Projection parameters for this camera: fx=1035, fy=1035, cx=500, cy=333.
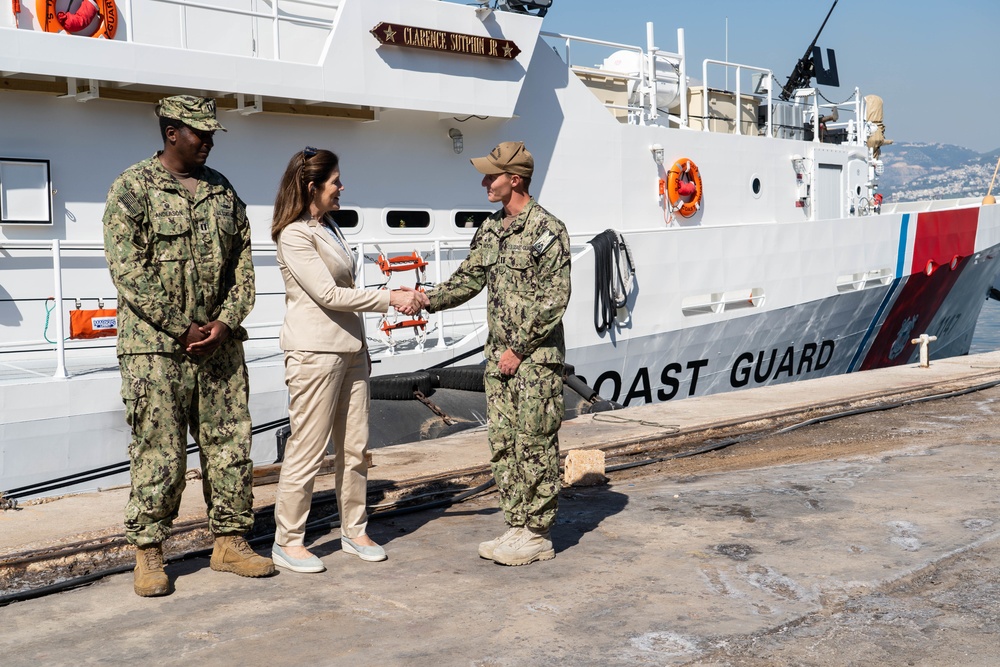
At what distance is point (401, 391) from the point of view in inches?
296

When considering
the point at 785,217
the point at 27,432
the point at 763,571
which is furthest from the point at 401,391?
the point at 785,217

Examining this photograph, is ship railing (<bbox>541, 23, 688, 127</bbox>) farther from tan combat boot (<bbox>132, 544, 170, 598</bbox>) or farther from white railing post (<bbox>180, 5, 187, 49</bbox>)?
tan combat boot (<bbox>132, 544, 170, 598</bbox>)

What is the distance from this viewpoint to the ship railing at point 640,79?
1162 centimetres

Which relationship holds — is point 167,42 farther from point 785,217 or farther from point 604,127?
point 785,217

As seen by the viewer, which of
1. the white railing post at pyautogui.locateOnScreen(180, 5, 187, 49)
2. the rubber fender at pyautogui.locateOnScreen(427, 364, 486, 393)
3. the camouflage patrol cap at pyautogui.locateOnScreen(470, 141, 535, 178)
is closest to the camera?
the camouflage patrol cap at pyautogui.locateOnScreen(470, 141, 535, 178)

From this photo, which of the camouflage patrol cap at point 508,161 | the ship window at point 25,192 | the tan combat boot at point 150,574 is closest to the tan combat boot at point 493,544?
the tan combat boot at point 150,574

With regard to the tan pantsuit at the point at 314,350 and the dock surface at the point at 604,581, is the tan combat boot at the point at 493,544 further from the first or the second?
the tan pantsuit at the point at 314,350

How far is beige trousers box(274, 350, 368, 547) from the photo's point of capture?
3.81 meters

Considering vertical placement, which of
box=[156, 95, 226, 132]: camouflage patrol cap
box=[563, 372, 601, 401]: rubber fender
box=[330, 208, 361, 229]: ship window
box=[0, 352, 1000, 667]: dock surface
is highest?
box=[156, 95, 226, 132]: camouflage patrol cap

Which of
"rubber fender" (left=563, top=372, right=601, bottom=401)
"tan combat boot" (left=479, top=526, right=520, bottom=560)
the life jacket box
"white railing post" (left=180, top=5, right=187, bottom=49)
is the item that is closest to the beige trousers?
"tan combat boot" (left=479, top=526, right=520, bottom=560)

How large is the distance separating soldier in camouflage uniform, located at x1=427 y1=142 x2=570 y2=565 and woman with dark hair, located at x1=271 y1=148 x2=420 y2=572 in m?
0.48

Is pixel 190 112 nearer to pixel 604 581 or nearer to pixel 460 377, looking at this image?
pixel 604 581

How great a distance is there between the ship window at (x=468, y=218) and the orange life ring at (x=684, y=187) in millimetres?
2585

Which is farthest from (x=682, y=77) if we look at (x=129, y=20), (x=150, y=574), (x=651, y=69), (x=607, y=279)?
(x=150, y=574)
